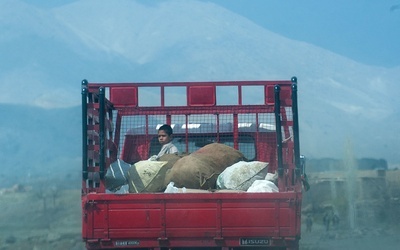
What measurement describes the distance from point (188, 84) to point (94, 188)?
2327mm

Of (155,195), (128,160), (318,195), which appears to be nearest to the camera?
(155,195)

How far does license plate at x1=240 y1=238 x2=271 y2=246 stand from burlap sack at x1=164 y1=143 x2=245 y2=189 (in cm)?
106

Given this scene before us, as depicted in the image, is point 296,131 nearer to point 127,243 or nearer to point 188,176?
point 188,176

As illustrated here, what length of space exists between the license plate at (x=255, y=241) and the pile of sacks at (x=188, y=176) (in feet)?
2.14

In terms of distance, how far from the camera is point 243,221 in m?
9.28

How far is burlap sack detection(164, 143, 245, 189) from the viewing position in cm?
1009

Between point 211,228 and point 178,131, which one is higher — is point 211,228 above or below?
below

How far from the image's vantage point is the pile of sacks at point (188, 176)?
1009 cm

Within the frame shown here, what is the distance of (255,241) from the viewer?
9.31 meters

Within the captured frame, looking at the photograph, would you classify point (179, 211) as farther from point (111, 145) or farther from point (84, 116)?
point (111, 145)

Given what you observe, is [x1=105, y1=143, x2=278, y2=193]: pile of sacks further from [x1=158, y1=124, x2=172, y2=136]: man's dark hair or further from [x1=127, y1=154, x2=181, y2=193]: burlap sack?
[x1=158, y1=124, x2=172, y2=136]: man's dark hair

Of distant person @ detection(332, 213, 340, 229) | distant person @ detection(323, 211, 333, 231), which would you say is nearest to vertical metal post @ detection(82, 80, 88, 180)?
distant person @ detection(323, 211, 333, 231)

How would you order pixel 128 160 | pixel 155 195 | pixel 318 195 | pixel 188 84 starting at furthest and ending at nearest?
1. pixel 318 195
2. pixel 128 160
3. pixel 188 84
4. pixel 155 195

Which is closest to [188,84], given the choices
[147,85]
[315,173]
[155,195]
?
[147,85]
